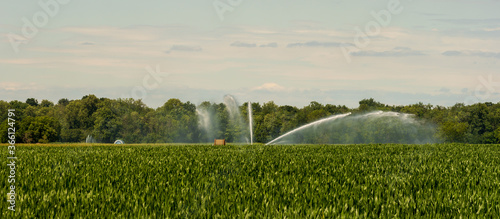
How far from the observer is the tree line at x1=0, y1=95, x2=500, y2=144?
9419 centimetres

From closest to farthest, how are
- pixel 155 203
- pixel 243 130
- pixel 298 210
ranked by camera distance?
pixel 298 210 < pixel 155 203 < pixel 243 130

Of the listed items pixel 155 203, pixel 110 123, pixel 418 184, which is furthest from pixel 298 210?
pixel 110 123

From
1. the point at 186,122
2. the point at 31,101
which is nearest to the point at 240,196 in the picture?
the point at 186,122

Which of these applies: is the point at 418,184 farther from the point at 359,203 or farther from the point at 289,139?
the point at 289,139

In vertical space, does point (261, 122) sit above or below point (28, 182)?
above

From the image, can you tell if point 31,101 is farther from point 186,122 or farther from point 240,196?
point 240,196

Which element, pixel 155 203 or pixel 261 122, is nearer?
pixel 155 203

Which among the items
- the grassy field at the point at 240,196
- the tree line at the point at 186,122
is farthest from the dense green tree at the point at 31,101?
the grassy field at the point at 240,196

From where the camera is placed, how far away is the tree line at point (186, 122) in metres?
94.2

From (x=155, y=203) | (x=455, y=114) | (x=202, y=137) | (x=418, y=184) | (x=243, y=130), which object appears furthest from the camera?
(x=455, y=114)

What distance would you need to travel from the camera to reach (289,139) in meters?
101

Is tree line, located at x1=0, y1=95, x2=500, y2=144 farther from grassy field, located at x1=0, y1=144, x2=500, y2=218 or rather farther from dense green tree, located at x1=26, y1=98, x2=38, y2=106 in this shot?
grassy field, located at x1=0, y1=144, x2=500, y2=218

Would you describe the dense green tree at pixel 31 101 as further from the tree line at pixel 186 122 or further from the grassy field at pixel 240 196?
the grassy field at pixel 240 196

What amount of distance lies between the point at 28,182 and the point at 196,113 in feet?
293
